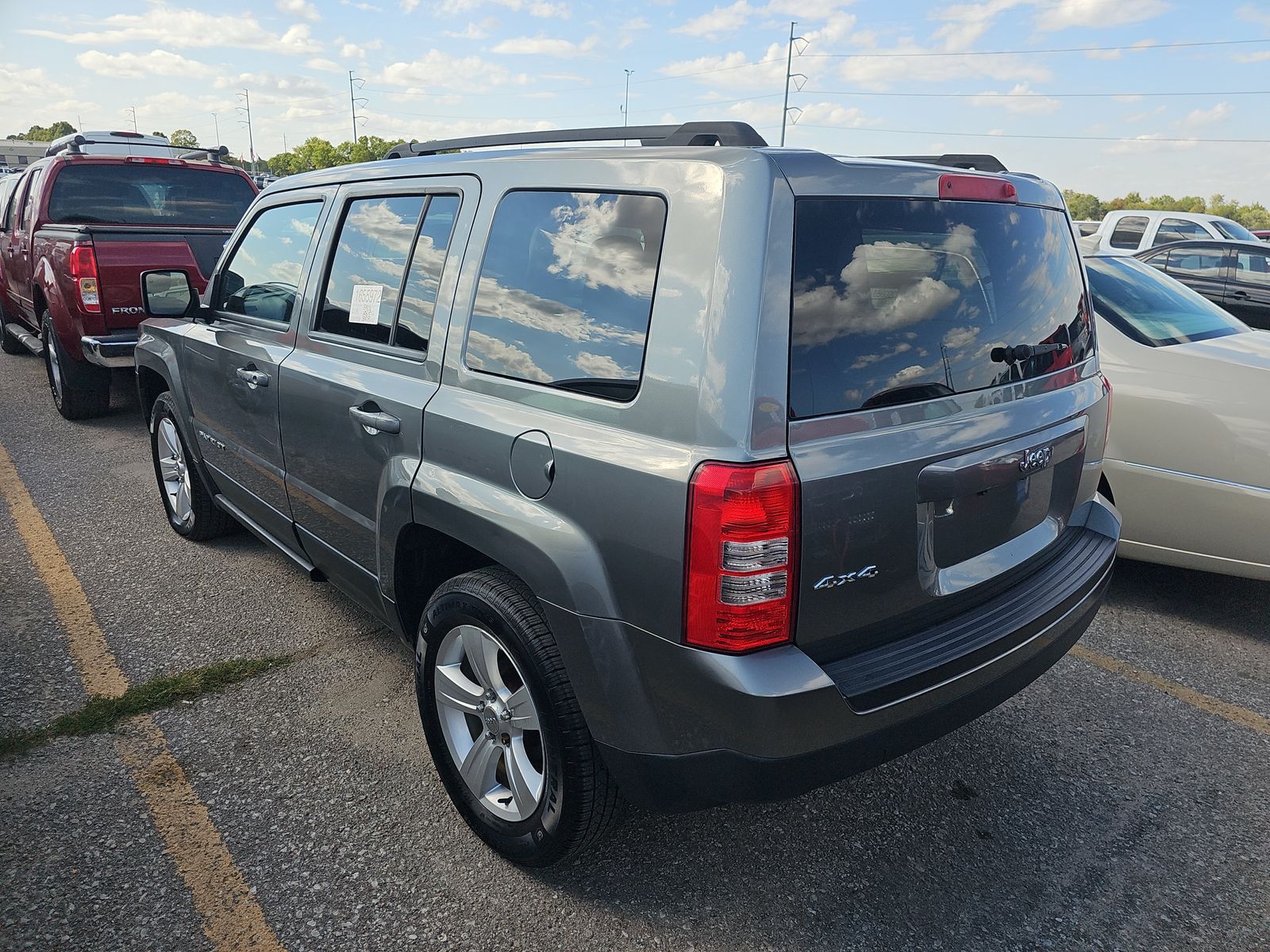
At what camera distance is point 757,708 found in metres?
1.82

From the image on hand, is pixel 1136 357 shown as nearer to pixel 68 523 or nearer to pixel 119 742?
pixel 119 742

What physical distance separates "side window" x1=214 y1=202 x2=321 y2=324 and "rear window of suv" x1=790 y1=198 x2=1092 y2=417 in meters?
2.16

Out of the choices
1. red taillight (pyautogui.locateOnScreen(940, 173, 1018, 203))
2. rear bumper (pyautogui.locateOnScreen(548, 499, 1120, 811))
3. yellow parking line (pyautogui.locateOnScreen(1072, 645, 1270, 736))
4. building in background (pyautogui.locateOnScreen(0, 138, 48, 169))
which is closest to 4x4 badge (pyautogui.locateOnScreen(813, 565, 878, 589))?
rear bumper (pyautogui.locateOnScreen(548, 499, 1120, 811))

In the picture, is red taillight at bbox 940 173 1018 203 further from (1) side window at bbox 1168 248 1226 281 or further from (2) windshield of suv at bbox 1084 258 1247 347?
(1) side window at bbox 1168 248 1226 281

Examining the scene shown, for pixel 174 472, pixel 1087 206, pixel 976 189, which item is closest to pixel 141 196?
pixel 174 472

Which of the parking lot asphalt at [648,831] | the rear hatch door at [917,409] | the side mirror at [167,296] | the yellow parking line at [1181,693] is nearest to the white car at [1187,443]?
the parking lot asphalt at [648,831]

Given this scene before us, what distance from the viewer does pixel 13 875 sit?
2369 mm

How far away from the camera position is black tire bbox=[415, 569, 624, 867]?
214 cm

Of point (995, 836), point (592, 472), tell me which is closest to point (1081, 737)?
point (995, 836)

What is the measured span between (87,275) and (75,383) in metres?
1.05

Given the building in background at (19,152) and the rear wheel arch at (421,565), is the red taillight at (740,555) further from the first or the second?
Answer: the building in background at (19,152)

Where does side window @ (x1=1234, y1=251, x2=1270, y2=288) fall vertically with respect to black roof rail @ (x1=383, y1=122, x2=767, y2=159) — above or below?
below

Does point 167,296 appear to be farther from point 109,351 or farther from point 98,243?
point 98,243

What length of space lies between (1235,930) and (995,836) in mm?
593
